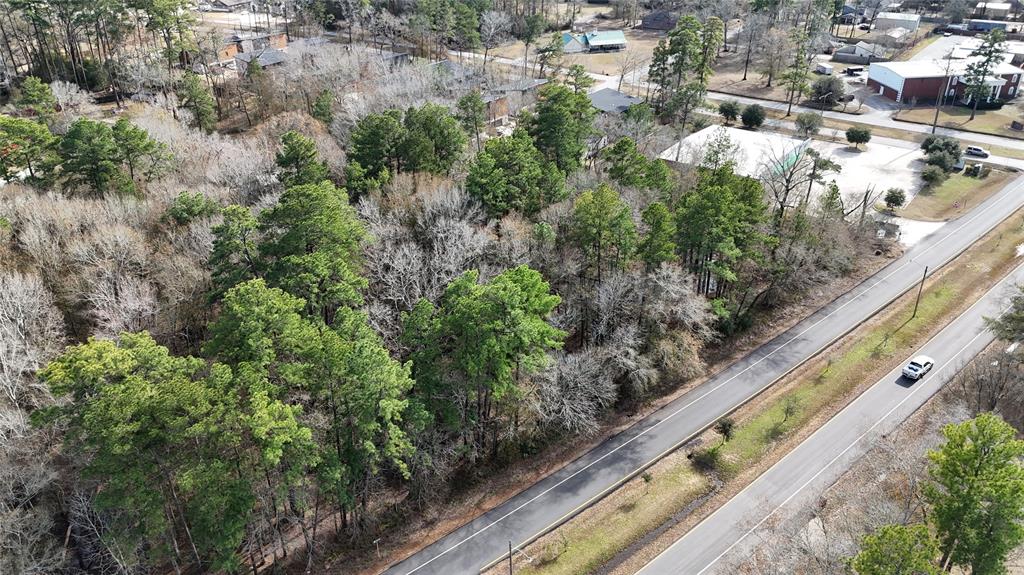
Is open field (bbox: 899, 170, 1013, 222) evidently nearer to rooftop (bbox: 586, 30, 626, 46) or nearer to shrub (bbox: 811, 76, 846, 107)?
shrub (bbox: 811, 76, 846, 107)

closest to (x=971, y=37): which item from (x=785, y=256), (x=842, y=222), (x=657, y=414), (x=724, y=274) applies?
(x=842, y=222)

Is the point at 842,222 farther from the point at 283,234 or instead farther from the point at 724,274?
the point at 283,234

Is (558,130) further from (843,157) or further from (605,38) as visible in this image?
(605,38)

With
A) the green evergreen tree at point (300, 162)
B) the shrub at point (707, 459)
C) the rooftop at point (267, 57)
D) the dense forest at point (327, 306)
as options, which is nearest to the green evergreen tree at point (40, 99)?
the dense forest at point (327, 306)

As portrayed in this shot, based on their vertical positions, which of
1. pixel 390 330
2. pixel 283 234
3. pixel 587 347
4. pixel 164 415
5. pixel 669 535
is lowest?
pixel 669 535

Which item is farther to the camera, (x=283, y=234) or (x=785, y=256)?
(x=785, y=256)

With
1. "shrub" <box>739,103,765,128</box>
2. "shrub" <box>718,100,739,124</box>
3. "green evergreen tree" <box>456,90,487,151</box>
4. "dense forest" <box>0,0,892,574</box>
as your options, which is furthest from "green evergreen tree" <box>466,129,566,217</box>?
"shrub" <box>718,100,739,124</box>

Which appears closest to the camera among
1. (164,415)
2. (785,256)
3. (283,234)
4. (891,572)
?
(891,572)
